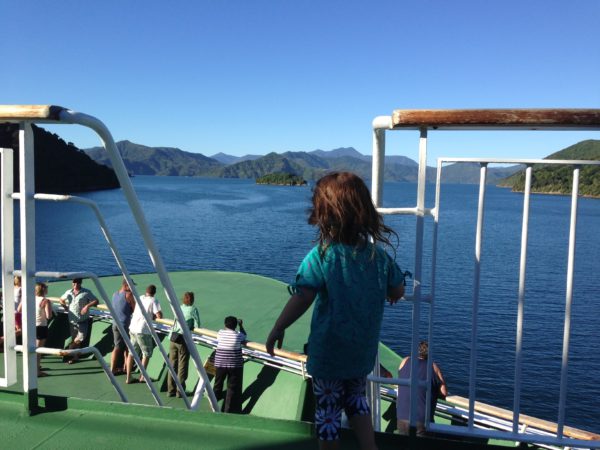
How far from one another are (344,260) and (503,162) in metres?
0.91

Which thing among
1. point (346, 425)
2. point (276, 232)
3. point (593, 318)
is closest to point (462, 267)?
point (593, 318)

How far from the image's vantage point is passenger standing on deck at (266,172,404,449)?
80.6 inches

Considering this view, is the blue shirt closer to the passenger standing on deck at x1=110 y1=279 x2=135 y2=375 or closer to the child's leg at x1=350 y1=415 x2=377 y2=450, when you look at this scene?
the passenger standing on deck at x1=110 y1=279 x2=135 y2=375

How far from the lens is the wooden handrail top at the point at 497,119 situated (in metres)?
2.20

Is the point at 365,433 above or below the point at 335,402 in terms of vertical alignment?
below

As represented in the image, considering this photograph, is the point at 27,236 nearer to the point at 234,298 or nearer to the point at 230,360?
the point at 230,360

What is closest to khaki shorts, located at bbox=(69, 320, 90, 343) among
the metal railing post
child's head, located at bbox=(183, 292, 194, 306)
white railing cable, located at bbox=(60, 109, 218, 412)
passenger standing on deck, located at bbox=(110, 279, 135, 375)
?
passenger standing on deck, located at bbox=(110, 279, 135, 375)

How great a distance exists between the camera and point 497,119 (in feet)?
7.40

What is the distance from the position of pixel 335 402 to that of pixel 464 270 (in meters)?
34.9

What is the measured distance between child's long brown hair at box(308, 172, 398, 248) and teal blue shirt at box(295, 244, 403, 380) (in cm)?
5

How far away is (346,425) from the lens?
8.70 ft

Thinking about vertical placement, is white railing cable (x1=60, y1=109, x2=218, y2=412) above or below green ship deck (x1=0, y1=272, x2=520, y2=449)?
above

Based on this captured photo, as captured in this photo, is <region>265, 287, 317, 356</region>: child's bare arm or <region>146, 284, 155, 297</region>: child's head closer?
<region>265, 287, 317, 356</region>: child's bare arm

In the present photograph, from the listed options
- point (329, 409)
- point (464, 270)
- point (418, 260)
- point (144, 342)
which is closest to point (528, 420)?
point (418, 260)
